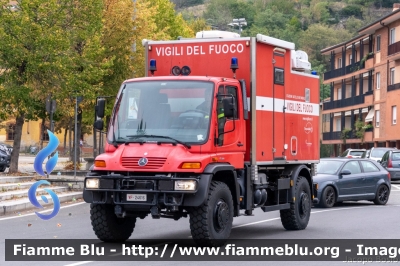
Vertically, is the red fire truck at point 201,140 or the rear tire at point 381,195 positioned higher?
the red fire truck at point 201,140

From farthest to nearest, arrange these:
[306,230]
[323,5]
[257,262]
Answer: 1. [323,5]
2. [306,230]
3. [257,262]

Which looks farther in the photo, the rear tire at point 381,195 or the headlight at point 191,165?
the rear tire at point 381,195

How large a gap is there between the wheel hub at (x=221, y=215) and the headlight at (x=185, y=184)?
2.33 ft

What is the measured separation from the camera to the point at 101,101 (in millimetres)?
13484

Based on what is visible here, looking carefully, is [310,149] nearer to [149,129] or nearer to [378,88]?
[149,129]

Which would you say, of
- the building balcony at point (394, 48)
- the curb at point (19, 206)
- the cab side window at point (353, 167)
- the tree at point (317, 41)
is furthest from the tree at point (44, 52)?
the tree at point (317, 41)

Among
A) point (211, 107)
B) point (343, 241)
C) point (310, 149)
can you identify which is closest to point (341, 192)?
point (310, 149)

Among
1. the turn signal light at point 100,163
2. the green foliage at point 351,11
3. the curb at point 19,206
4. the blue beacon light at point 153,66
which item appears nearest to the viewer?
the turn signal light at point 100,163

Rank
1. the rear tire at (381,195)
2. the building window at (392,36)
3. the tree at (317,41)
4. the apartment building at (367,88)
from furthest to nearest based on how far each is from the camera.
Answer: the tree at (317,41)
the building window at (392,36)
the apartment building at (367,88)
the rear tire at (381,195)

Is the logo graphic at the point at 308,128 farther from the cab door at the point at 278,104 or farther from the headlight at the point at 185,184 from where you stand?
the headlight at the point at 185,184

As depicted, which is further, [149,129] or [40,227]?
[40,227]

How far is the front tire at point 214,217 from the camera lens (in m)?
12.3

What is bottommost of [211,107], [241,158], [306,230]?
[306,230]

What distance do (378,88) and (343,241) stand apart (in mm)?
57649
